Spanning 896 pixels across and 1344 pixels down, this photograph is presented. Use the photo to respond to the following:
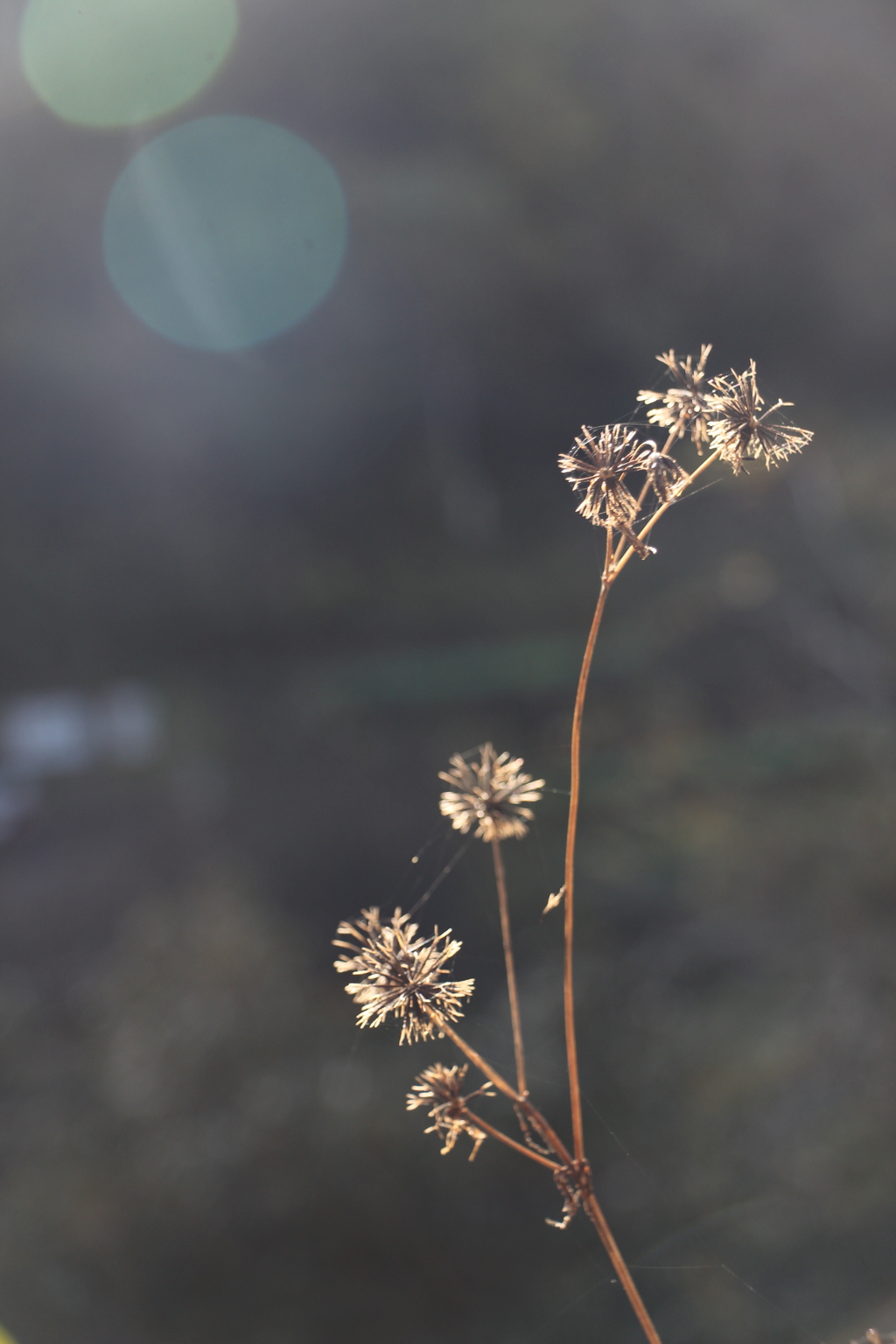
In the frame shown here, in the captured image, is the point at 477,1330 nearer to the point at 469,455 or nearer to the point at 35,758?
the point at 469,455

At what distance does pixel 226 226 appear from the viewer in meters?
1.76

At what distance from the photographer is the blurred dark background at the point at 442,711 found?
1.03 m

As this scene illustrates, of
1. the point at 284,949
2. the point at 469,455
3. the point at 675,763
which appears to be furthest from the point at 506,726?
the point at 284,949

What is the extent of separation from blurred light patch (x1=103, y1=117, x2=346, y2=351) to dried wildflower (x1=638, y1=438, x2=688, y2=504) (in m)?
1.77

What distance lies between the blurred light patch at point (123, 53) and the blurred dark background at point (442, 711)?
0.23 ft

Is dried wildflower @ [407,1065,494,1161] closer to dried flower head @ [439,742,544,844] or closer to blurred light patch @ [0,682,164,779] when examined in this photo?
dried flower head @ [439,742,544,844]

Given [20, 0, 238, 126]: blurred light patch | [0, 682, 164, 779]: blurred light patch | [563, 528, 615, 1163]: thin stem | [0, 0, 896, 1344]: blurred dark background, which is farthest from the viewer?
[0, 682, 164, 779]: blurred light patch

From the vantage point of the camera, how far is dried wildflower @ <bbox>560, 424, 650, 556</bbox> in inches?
8.5

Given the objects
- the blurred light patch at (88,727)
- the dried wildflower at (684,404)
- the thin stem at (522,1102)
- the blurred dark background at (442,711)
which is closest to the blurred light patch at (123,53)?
the blurred dark background at (442,711)

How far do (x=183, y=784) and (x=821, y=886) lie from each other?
6.24ft

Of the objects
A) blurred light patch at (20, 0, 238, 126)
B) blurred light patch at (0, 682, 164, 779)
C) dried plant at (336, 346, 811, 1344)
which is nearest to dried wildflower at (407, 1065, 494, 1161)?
dried plant at (336, 346, 811, 1344)

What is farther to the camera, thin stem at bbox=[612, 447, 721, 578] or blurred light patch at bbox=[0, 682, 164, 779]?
blurred light patch at bbox=[0, 682, 164, 779]

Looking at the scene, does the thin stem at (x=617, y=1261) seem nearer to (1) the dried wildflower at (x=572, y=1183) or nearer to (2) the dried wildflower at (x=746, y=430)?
(1) the dried wildflower at (x=572, y=1183)

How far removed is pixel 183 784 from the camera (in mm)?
2609
